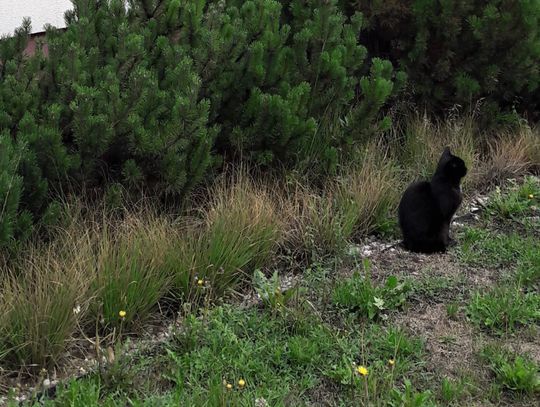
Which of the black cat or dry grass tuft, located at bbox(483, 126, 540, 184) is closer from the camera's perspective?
the black cat

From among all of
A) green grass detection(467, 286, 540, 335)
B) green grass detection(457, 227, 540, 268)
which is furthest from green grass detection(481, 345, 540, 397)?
green grass detection(457, 227, 540, 268)

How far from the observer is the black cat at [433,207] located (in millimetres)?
4777

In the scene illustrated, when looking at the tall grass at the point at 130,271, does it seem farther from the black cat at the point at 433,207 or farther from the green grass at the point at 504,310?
the green grass at the point at 504,310

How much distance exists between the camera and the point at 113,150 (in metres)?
4.60

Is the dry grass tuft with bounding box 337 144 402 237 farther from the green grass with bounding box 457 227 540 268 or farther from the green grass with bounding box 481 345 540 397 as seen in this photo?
the green grass with bounding box 481 345 540 397

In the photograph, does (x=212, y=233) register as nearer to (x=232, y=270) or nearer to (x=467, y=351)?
(x=232, y=270)

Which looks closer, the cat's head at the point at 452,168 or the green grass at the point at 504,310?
the green grass at the point at 504,310

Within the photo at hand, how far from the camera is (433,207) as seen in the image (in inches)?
190

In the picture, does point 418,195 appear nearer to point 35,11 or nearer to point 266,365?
point 266,365

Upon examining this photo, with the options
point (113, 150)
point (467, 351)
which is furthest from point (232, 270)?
point (467, 351)

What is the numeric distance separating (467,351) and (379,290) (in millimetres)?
609

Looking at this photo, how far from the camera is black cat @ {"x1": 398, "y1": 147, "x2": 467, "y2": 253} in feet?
15.7

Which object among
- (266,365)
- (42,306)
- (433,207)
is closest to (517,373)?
(266,365)

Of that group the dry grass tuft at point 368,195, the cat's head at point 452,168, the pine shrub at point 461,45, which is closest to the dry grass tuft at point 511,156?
the pine shrub at point 461,45
